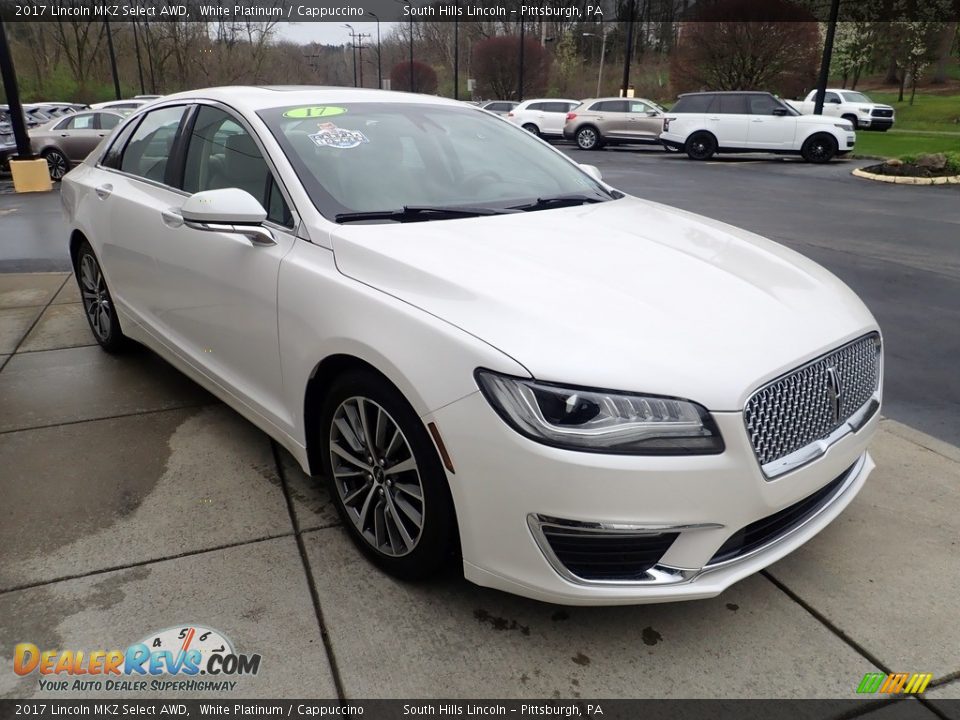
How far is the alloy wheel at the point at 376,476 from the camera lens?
244 centimetres

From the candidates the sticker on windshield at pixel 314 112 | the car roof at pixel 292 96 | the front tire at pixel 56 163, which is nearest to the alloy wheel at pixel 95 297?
the car roof at pixel 292 96

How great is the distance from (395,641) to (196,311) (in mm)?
1828

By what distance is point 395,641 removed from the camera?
2381 millimetres

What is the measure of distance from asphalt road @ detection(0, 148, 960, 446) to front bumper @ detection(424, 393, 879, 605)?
2.30 metres

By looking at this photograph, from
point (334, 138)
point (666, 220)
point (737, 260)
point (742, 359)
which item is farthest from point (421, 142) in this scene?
point (742, 359)

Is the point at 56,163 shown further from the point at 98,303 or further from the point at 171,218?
the point at 171,218

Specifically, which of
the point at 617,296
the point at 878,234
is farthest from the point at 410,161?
the point at 878,234

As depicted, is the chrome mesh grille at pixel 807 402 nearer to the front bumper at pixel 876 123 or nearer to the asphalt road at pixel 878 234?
the asphalt road at pixel 878 234

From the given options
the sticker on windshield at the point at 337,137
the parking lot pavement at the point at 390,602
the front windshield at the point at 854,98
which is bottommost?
the parking lot pavement at the point at 390,602

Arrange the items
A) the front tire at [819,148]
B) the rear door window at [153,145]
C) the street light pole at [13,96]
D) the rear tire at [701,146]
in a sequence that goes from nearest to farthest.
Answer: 1. the rear door window at [153,145]
2. the street light pole at [13,96]
3. the front tire at [819,148]
4. the rear tire at [701,146]

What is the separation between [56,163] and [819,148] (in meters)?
17.3

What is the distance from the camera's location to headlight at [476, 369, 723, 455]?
2.02 meters

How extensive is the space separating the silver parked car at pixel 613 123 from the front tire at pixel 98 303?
2057 centimetres
